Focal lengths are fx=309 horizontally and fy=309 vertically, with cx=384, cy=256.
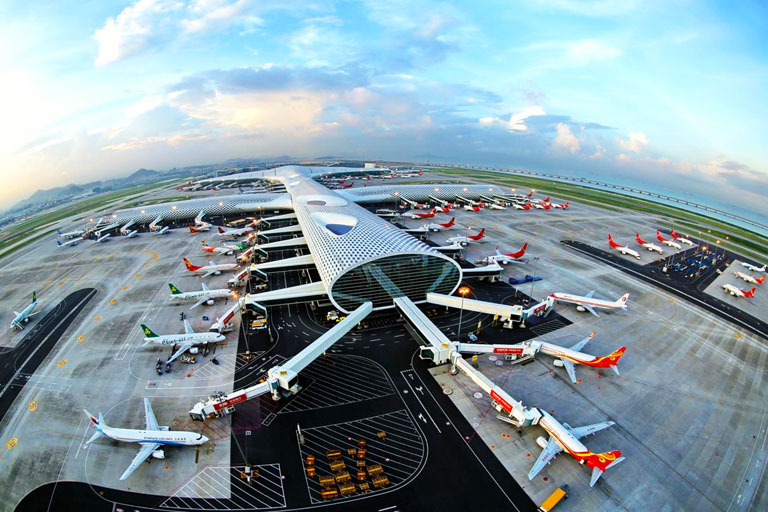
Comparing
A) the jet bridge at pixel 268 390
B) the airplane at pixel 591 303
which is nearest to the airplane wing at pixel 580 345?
the airplane at pixel 591 303

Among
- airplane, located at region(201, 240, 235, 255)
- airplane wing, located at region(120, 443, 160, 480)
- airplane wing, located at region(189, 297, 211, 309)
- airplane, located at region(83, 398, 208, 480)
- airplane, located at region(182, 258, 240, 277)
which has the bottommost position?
airplane wing, located at region(120, 443, 160, 480)

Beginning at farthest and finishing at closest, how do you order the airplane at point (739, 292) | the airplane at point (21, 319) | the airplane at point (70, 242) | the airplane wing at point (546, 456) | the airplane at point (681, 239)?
the airplane at point (681, 239)
the airplane at point (70, 242)
the airplane at point (739, 292)
the airplane at point (21, 319)
the airplane wing at point (546, 456)

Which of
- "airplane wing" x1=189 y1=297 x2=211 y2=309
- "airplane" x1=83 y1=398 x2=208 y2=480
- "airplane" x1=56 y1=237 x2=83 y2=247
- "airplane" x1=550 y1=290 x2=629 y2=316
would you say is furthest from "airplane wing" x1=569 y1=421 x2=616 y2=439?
"airplane" x1=56 y1=237 x2=83 y2=247

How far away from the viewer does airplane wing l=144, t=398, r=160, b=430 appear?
112 ft

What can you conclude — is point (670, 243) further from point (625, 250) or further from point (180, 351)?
point (180, 351)

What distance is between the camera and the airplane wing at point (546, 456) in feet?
99.0

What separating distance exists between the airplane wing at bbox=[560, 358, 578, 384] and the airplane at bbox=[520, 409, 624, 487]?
22.6 ft

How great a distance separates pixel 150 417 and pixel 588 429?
4875 cm

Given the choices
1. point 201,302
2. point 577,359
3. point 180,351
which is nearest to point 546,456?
point 577,359

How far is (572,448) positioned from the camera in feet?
102

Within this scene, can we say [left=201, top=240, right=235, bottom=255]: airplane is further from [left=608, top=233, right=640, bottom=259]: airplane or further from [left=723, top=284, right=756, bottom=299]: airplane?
[left=723, top=284, right=756, bottom=299]: airplane

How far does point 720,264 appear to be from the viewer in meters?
86.2

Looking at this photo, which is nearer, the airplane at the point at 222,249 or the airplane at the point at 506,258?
the airplane at the point at 506,258

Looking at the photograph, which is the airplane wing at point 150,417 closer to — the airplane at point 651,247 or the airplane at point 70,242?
the airplane at point 70,242
